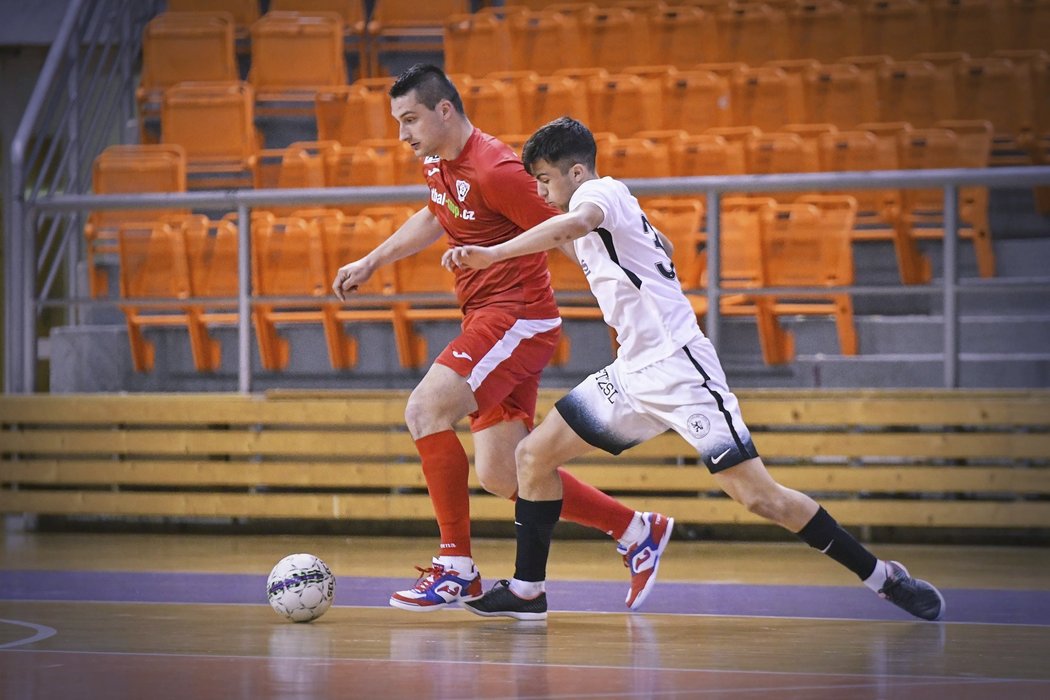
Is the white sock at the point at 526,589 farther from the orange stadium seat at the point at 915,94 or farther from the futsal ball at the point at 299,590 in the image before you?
the orange stadium seat at the point at 915,94

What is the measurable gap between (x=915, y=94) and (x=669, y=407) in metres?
6.23

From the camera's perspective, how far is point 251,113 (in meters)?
11.3

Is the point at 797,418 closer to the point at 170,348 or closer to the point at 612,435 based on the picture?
the point at 612,435

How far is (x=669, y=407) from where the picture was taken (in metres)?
5.09

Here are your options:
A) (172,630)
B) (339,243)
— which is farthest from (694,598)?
(339,243)

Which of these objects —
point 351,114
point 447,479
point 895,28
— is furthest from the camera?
point 895,28

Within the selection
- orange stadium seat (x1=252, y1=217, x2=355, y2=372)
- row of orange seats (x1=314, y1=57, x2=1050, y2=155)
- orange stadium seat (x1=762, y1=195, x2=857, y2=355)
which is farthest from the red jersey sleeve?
row of orange seats (x1=314, y1=57, x2=1050, y2=155)

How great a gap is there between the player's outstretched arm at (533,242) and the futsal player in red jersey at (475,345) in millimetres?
680

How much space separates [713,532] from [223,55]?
5839mm

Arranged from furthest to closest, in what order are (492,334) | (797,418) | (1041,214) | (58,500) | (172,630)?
(1041,214) < (58,500) < (797,418) < (492,334) < (172,630)

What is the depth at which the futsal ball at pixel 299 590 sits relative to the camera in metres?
5.21

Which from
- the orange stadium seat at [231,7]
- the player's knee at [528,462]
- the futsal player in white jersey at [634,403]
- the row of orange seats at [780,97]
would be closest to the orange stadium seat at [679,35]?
the row of orange seats at [780,97]

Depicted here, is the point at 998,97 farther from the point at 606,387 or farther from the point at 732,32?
the point at 606,387

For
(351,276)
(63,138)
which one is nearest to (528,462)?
(351,276)
